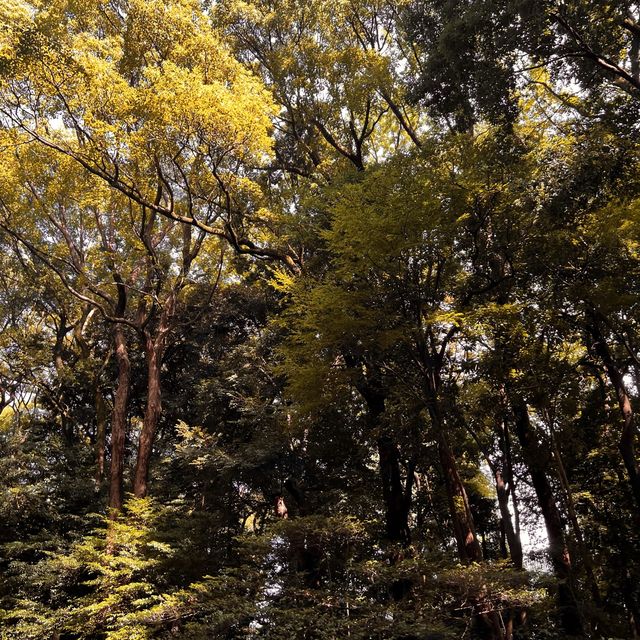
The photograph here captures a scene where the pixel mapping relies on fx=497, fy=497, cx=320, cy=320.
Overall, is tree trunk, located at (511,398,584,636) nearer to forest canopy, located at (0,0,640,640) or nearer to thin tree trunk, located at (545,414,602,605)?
forest canopy, located at (0,0,640,640)

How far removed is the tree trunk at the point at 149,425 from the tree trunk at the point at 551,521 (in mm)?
7050

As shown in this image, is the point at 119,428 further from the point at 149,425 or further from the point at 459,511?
the point at 459,511

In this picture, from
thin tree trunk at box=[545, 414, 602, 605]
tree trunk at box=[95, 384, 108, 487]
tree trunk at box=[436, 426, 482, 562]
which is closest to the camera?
tree trunk at box=[436, 426, 482, 562]

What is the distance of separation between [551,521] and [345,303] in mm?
5926

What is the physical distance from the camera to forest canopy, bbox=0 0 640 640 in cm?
643

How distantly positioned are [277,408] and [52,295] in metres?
7.93

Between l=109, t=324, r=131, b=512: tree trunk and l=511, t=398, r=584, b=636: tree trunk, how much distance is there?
7.74 metres

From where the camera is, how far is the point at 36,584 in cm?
831

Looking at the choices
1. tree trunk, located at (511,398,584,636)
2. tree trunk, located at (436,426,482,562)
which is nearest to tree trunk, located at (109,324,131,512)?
tree trunk, located at (436,426,482,562)

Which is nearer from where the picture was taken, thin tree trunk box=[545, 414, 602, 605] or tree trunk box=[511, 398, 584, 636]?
thin tree trunk box=[545, 414, 602, 605]

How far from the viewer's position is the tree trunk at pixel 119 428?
1005 centimetres

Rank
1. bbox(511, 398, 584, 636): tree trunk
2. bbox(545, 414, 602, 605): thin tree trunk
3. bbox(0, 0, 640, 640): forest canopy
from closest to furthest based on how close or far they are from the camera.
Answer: bbox(0, 0, 640, 640): forest canopy
bbox(545, 414, 602, 605): thin tree trunk
bbox(511, 398, 584, 636): tree trunk

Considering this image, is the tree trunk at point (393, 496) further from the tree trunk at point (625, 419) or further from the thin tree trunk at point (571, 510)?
the tree trunk at point (625, 419)

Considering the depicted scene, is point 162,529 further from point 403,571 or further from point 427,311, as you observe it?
point 427,311
